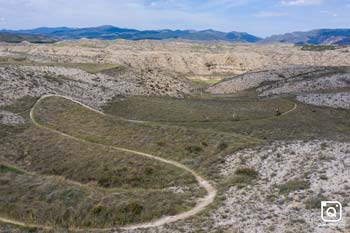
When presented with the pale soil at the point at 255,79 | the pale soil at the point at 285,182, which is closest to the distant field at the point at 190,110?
the pale soil at the point at 285,182

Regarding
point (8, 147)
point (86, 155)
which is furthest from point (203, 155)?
point (8, 147)

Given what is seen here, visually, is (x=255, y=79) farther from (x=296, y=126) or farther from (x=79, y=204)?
(x=79, y=204)

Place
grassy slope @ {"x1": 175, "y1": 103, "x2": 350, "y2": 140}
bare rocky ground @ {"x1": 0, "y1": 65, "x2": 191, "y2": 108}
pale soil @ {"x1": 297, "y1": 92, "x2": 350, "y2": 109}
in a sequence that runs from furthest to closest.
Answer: pale soil @ {"x1": 297, "y1": 92, "x2": 350, "y2": 109}
bare rocky ground @ {"x1": 0, "y1": 65, "x2": 191, "y2": 108}
grassy slope @ {"x1": 175, "y1": 103, "x2": 350, "y2": 140}

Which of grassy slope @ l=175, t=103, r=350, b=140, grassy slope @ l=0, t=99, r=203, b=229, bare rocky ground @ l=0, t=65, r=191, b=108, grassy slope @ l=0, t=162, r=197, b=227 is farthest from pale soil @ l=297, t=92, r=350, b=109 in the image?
grassy slope @ l=0, t=162, r=197, b=227

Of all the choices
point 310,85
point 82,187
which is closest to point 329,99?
point 310,85

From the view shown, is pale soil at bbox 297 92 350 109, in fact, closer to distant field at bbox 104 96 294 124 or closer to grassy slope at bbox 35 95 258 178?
distant field at bbox 104 96 294 124

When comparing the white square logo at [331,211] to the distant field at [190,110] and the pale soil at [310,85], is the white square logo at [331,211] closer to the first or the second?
the distant field at [190,110]
